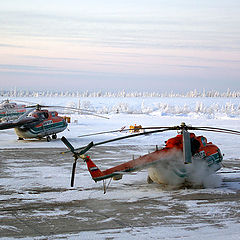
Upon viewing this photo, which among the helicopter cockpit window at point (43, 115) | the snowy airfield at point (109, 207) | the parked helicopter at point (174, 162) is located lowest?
the snowy airfield at point (109, 207)

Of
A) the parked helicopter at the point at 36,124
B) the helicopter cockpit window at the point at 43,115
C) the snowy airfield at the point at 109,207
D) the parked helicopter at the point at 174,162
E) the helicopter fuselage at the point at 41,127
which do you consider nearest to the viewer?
the snowy airfield at the point at 109,207

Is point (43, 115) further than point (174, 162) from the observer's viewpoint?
Yes

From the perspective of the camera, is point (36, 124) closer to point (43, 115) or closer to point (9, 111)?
point (43, 115)

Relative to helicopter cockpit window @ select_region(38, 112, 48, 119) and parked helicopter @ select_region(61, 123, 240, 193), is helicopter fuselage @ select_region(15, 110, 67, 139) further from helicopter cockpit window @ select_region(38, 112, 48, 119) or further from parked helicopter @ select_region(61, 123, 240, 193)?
parked helicopter @ select_region(61, 123, 240, 193)

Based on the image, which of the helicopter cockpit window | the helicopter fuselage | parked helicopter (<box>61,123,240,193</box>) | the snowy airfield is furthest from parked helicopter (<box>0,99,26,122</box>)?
parked helicopter (<box>61,123,240,193</box>)

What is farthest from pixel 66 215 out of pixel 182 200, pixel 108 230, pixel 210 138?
pixel 210 138

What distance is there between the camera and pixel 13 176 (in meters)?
15.4

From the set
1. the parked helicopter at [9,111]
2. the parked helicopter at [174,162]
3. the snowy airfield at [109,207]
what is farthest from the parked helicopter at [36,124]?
the parked helicopter at [174,162]

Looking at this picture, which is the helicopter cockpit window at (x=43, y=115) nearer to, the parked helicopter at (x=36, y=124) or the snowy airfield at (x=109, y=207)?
the parked helicopter at (x=36, y=124)

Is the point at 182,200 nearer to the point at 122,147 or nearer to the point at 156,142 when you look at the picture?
the point at 122,147

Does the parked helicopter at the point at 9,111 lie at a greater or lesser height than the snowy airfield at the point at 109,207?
greater

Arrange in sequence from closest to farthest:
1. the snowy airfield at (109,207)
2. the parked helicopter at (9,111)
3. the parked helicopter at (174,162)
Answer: the snowy airfield at (109,207), the parked helicopter at (174,162), the parked helicopter at (9,111)

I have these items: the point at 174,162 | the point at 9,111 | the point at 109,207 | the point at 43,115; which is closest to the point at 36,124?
the point at 43,115

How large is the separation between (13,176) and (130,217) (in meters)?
6.89
